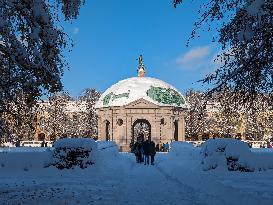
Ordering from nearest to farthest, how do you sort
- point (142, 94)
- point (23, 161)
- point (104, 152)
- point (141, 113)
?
point (23, 161) → point (104, 152) → point (141, 113) → point (142, 94)

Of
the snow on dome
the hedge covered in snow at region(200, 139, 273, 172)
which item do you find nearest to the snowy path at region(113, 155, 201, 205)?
the hedge covered in snow at region(200, 139, 273, 172)

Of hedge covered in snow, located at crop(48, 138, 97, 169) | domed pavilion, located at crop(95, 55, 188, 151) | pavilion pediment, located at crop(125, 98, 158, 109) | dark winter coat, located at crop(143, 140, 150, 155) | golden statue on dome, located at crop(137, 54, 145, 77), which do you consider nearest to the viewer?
hedge covered in snow, located at crop(48, 138, 97, 169)

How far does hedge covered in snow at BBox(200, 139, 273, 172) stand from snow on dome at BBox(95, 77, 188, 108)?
34730mm

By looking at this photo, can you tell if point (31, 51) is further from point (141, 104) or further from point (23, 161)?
point (141, 104)

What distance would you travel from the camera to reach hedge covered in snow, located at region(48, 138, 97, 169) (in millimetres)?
17094

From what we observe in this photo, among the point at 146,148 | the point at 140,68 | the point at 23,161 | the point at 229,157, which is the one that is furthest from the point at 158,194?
the point at 140,68

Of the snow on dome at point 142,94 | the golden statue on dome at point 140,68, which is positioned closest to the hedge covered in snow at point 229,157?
the snow on dome at point 142,94

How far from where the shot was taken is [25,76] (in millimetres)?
8422

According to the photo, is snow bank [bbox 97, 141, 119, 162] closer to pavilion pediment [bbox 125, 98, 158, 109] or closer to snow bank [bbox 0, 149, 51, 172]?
snow bank [bbox 0, 149, 51, 172]

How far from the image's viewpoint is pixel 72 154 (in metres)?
17.2

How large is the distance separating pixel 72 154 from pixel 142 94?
36.2 m

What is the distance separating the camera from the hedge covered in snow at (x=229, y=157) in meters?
16.7

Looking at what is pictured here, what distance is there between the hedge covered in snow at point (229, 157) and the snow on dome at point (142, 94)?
1367 inches

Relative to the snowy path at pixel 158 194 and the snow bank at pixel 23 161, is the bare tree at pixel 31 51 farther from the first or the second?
the snow bank at pixel 23 161
